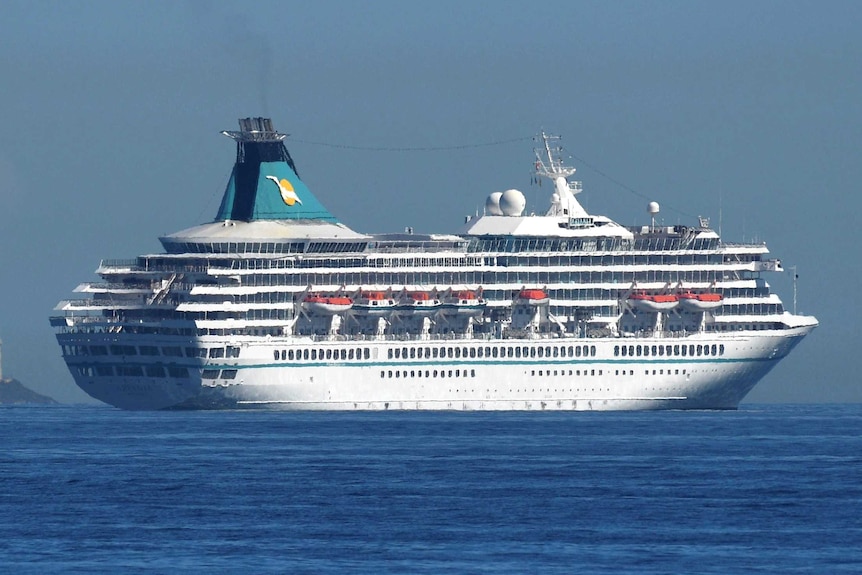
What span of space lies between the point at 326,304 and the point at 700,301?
65.2 ft

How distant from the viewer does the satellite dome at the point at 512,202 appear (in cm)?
12381

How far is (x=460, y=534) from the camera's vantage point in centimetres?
6462

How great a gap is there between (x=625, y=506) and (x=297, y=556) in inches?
551

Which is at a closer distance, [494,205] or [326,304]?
[326,304]

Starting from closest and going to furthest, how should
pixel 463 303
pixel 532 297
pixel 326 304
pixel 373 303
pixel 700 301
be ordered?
pixel 326 304
pixel 373 303
pixel 463 303
pixel 532 297
pixel 700 301

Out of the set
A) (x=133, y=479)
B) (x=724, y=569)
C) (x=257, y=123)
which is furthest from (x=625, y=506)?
(x=257, y=123)

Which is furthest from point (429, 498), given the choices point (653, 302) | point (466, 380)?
point (653, 302)

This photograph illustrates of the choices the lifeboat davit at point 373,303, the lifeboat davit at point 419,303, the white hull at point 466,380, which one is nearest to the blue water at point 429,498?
the white hull at point 466,380

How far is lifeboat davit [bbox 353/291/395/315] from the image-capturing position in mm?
118562

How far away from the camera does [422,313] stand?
119500 mm

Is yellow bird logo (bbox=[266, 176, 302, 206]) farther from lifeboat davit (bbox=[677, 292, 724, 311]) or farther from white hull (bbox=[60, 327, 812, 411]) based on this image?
lifeboat davit (bbox=[677, 292, 724, 311])

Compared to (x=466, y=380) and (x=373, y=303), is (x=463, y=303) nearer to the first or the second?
(x=466, y=380)

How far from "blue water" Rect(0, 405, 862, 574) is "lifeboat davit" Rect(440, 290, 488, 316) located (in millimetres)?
12182

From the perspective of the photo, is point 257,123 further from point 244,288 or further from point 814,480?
point 814,480
